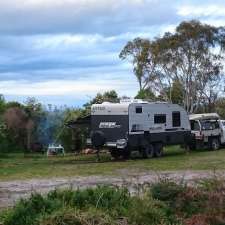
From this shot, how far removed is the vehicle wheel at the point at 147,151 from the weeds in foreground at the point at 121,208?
20372mm

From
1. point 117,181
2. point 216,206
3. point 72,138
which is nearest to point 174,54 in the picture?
point 72,138

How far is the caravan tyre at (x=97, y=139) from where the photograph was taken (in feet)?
101

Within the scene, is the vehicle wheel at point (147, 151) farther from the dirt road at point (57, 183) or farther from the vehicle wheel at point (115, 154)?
the dirt road at point (57, 183)

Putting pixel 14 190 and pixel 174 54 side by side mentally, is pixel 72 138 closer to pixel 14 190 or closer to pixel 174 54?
pixel 174 54

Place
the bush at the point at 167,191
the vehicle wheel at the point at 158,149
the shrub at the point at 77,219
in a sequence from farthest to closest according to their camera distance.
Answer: the vehicle wheel at the point at 158,149
the bush at the point at 167,191
the shrub at the point at 77,219

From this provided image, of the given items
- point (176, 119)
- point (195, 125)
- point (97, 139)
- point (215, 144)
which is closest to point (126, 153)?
point (97, 139)

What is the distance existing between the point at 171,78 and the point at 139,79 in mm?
3083

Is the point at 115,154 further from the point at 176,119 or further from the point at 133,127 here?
the point at 176,119

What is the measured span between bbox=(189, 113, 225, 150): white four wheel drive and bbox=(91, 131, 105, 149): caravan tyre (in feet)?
26.1

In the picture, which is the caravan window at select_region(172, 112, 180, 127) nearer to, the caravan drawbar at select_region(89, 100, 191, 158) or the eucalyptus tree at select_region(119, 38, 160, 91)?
the caravan drawbar at select_region(89, 100, 191, 158)

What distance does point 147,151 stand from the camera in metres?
32.3

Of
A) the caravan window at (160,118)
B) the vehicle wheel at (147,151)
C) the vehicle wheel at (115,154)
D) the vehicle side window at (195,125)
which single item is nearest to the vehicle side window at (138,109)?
the caravan window at (160,118)

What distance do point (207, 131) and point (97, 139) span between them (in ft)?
31.1

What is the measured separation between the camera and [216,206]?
34.9 feet
